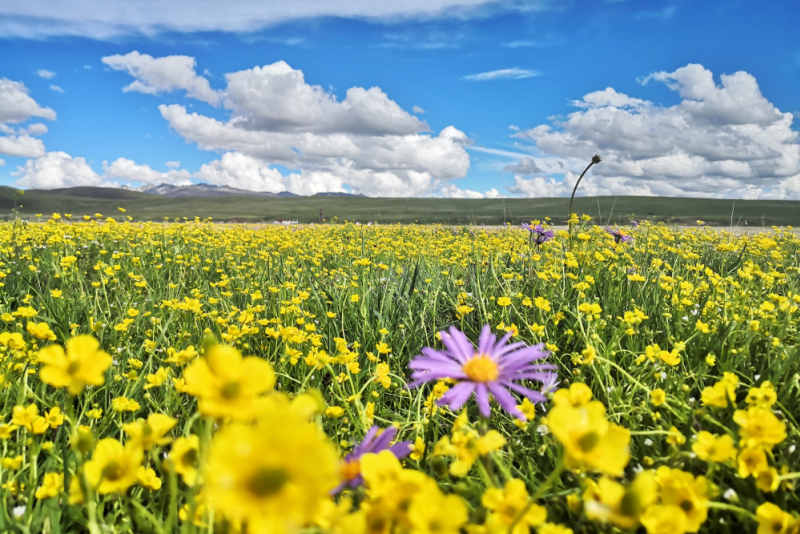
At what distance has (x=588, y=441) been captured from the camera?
0.76 meters

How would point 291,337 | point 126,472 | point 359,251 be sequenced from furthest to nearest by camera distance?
point 359,251, point 291,337, point 126,472

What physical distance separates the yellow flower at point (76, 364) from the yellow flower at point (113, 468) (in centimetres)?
14

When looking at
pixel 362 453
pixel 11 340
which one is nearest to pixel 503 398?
pixel 362 453

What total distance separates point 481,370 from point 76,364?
92cm

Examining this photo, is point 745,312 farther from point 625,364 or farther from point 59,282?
point 59,282

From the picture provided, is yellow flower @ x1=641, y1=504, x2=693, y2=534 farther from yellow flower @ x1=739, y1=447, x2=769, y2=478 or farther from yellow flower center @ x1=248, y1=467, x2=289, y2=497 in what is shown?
yellow flower center @ x1=248, y1=467, x2=289, y2=497

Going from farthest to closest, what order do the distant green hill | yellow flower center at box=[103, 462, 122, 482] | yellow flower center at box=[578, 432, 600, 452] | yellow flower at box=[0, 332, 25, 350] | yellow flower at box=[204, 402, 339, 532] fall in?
the distant green hill < yellow flower at box=[0, 332, 25, 350] < yellow flower center at box=[103, 462, 122, 482] < yellow flower center at box=[578, 432, 600, 452] < yellow flower at box=[204, 402, 339, 532]

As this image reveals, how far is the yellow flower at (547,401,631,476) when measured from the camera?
2.44 ft

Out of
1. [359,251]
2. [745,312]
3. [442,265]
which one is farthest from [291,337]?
[359,251]

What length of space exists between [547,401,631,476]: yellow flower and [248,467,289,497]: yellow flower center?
427 millimetres

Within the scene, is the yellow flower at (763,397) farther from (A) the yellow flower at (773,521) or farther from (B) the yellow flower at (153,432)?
(B) the yellow flower at (153,432)

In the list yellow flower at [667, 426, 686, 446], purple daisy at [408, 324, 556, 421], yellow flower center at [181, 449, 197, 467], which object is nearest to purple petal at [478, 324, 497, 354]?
purple daisy at [408, 324, 556, 421]

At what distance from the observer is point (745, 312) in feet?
8.71

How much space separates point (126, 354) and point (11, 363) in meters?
0.69
